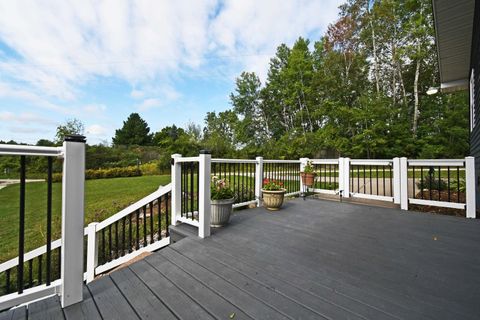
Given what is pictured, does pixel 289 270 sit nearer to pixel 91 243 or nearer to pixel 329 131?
pixel 91 243

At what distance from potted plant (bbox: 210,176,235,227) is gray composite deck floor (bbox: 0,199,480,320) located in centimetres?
15

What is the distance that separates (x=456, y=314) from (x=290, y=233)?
156 centimetres

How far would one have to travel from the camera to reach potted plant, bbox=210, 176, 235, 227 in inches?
110

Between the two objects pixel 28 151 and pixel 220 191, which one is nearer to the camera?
pixel 28 151

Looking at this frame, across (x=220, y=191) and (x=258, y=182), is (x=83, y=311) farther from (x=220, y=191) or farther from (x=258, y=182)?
(x=258, y=182)

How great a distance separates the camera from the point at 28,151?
143cm

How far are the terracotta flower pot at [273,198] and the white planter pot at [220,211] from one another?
3.51ft

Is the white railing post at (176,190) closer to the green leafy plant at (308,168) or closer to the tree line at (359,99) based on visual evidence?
the green leafy plant at (308,168)

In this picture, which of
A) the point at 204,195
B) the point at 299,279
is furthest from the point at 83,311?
the point at 299,279

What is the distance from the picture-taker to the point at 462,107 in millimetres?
12625

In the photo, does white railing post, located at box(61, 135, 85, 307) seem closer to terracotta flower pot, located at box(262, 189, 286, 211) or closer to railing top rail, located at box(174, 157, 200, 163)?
railing top rail, located at box(174, 157, 200, 163)

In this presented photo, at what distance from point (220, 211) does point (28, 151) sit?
6.43ft

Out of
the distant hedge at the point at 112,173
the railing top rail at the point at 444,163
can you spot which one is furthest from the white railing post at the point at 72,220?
the distant hedge at the point at 112,173

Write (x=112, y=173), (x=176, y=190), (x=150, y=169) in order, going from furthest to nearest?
1. (x=150, y=169)
2. (x=112, y=173)
3. (x=176, y=190)
